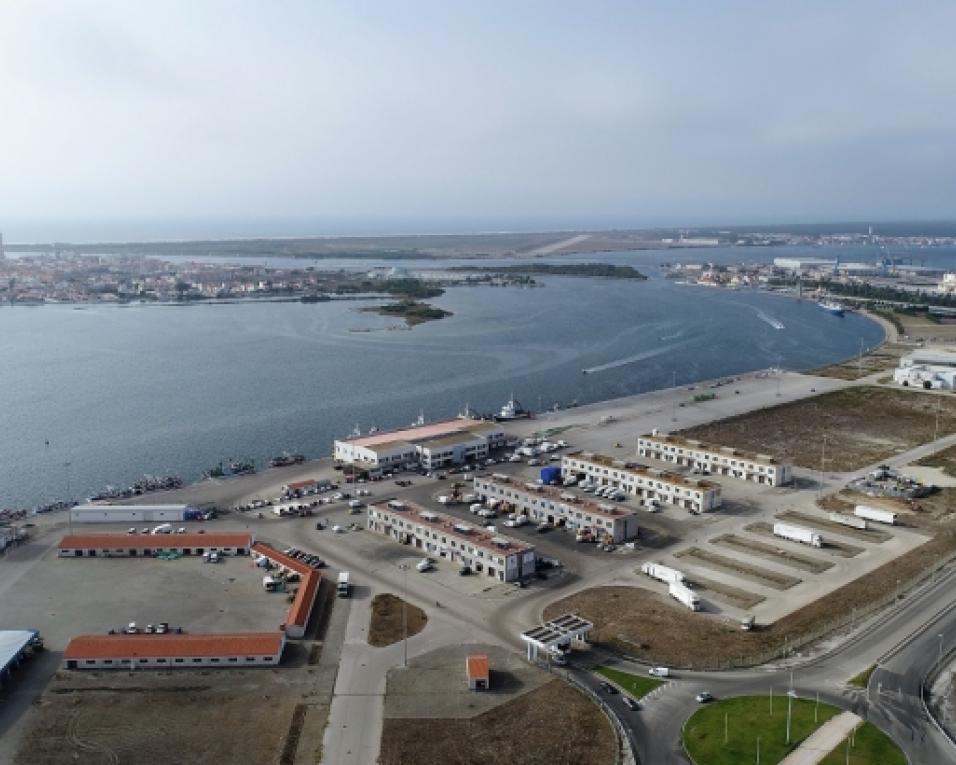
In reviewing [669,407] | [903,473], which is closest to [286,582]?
[903,473]

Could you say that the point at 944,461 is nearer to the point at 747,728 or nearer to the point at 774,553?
the point at 774,553

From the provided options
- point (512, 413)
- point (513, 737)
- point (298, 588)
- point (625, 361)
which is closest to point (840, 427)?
point (512, 413)

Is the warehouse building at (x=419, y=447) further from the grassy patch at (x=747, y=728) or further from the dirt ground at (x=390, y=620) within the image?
the grassy patch at (x=747, y=728)

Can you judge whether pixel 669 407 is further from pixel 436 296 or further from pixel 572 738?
pixel 436 296

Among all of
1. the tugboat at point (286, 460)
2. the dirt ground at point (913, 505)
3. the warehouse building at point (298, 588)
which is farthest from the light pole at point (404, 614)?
the dirt ground at point (913, 505)

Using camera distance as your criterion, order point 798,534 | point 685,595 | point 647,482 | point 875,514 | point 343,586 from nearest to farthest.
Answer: point 685,595 < point 343,586 < point 798,534 < point 875,514 < point 647,482

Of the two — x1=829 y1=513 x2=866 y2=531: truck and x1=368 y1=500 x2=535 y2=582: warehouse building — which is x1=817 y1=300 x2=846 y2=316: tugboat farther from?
x1=368 y1=500 x2=535 y2=582: warehouse building
